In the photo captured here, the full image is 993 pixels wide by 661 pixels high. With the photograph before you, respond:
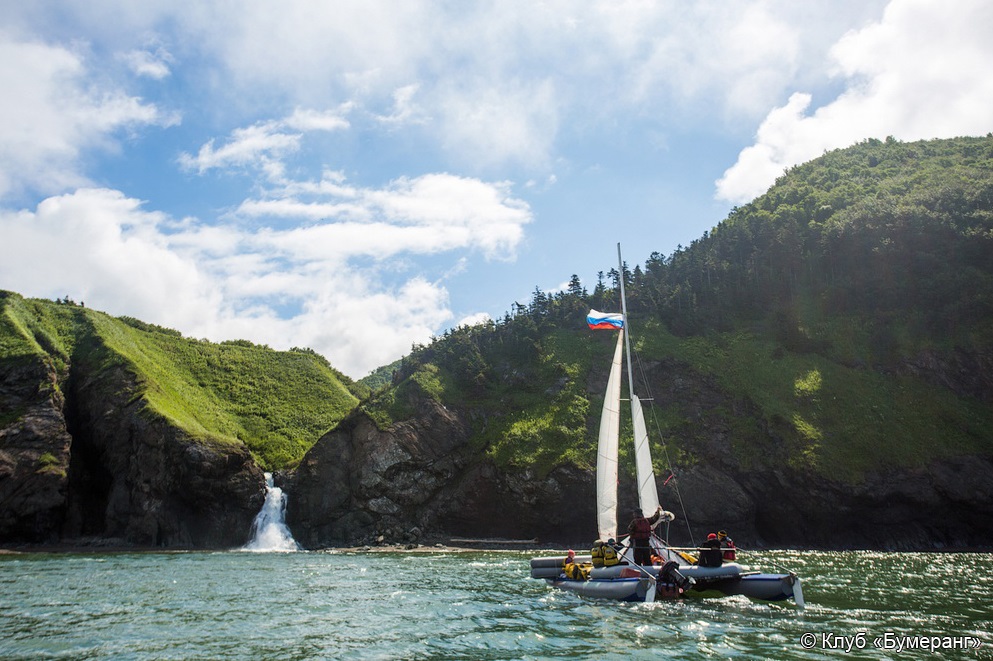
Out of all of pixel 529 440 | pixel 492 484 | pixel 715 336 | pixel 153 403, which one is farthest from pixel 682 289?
pixel 153 403

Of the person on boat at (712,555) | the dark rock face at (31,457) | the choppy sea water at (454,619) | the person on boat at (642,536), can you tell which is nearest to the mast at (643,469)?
the person on boat at (642,536)

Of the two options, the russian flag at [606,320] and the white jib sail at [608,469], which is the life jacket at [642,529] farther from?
the russian flag at [606,320]

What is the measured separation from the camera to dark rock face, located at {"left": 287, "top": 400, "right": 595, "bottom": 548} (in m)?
66.0

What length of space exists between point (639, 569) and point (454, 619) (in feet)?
30.6

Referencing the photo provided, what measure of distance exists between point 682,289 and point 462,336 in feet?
125

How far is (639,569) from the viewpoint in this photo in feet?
86.0

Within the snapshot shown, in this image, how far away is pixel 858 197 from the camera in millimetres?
114562

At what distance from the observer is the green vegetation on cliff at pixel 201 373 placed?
2872 inches

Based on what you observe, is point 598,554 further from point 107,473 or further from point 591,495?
point 107,473

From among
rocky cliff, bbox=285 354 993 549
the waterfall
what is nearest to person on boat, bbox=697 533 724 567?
rocky cliff, bbox=285 354 993 549

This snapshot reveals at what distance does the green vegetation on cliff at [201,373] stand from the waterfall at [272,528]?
28.3ft

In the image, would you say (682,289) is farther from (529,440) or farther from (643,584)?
(643,584)

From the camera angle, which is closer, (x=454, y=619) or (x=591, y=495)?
(x=454, y=619)

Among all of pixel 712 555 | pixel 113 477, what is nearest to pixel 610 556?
pixel 712 555
